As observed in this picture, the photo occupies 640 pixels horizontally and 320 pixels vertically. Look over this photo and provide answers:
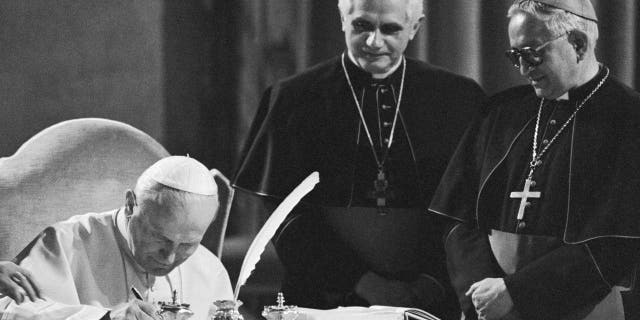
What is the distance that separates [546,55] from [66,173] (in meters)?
1.57

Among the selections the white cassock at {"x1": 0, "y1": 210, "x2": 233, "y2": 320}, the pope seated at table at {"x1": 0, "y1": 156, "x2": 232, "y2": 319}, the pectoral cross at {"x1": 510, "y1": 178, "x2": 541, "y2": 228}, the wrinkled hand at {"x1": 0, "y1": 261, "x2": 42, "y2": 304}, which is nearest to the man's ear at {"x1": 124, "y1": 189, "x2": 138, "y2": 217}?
the pope seated at table at {"x1": 0, "y1": 156, "x2": 232, "y2": 319}

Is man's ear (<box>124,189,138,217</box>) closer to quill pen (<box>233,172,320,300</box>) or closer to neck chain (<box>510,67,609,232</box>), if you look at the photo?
quill pen (<box>233,172,320,300</box>)

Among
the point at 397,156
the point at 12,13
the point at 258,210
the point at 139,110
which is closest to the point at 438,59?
the point at 397,156

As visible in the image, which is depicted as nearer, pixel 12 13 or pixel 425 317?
pixel 425 317

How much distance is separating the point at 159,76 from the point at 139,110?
189 mm

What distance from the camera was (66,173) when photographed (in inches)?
142

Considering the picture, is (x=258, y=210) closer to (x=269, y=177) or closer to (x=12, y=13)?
(x=269, y=177)

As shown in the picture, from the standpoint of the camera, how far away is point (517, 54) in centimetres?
322

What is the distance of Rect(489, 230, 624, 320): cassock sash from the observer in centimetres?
320

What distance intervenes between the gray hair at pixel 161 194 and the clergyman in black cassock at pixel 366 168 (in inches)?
28.4

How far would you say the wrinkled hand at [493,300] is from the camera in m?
3.18

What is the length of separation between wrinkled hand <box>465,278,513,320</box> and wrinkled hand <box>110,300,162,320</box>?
39.1 inches

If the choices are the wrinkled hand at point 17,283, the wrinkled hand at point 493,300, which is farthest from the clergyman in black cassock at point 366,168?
the wrinkled hand at point 17,283

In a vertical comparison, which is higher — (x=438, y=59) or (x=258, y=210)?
(x=438, y=59)
